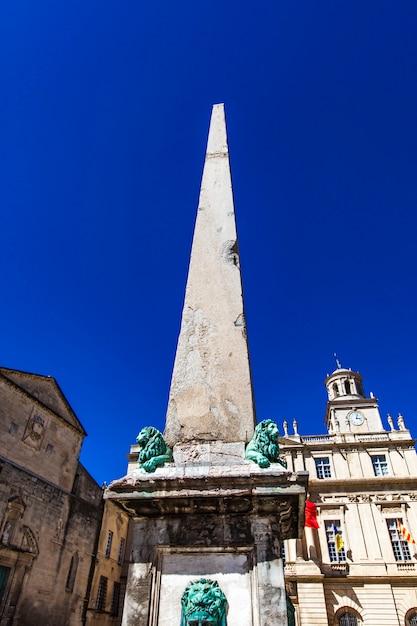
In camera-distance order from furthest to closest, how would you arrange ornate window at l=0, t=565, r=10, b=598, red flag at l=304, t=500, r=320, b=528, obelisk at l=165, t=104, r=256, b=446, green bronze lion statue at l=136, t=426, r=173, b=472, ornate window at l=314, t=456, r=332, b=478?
1. ornate window at l=314, t=456, r=332, b=478
2. red flag at l=304, t=500, r=320, b=528
3. ornate window at l=0, t=565, r=10, b=598
4. obelisk at l=165, t=104, r=256, b=446
5. green bronze lion statue at l=136, t=426, r=173, b=472

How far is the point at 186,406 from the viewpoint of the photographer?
416 centimetres

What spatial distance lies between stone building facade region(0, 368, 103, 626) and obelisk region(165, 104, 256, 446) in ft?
51.4

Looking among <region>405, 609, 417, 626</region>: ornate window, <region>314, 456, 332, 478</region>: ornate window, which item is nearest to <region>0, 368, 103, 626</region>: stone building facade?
<region>314, 456, 332, 478</region>: ornate window

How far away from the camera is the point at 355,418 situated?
3450 cm

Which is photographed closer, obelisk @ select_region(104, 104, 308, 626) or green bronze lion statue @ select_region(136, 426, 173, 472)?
obelisk @ select_region(104, 104, 308, 626)

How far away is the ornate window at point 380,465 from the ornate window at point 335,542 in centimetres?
417

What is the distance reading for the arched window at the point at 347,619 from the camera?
2202 cm

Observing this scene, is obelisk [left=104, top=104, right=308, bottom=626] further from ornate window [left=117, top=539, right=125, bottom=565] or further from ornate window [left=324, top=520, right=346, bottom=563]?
ornate window [left=117, top=539, right=125, bottom=565]

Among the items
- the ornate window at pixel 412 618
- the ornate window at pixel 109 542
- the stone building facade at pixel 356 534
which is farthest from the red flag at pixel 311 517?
the ornate window at pixel 109 542

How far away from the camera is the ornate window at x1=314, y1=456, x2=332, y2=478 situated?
27.0 metres

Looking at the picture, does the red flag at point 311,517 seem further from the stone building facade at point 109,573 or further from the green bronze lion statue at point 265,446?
the green bronze lion statue at point 265,446

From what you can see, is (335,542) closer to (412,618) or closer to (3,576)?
(412,618)

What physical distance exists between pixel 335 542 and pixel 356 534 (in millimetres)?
1314

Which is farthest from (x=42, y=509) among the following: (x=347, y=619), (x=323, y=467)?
(x=323, y=467)
